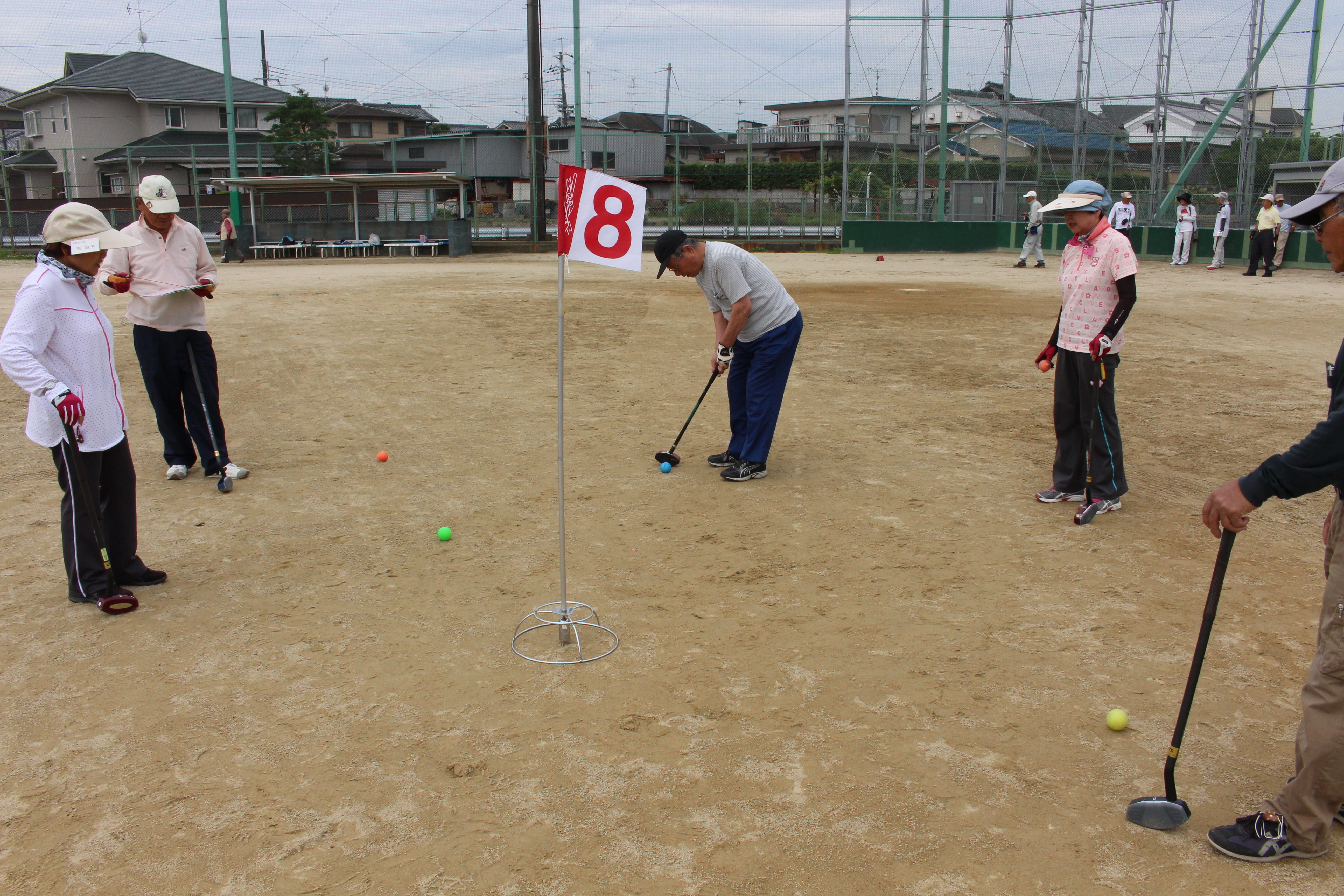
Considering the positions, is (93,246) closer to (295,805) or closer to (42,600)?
(42,600)

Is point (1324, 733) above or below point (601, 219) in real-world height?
below

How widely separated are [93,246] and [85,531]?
1359 mm

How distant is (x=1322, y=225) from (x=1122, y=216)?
21572mm

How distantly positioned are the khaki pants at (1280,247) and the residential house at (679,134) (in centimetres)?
1440

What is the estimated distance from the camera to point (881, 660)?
4223mm

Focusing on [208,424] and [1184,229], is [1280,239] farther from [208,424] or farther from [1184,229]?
[208,424]

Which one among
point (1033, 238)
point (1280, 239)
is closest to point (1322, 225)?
point (1033, 238)

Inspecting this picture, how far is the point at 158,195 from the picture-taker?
6.38 metres

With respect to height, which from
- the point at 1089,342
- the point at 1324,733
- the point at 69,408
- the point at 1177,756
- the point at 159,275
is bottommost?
the point at 1177,756

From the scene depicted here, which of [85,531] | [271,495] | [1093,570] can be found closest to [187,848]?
[85,531]

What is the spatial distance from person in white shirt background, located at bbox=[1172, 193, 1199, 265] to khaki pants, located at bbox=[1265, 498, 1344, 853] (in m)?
23.3

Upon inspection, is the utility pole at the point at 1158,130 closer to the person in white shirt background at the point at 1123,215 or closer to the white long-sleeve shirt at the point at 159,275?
the person in white shirt background at the point at 1123,215

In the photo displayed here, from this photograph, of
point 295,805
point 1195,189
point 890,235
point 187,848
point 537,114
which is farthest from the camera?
point 537,114

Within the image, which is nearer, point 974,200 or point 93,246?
point 93,246
